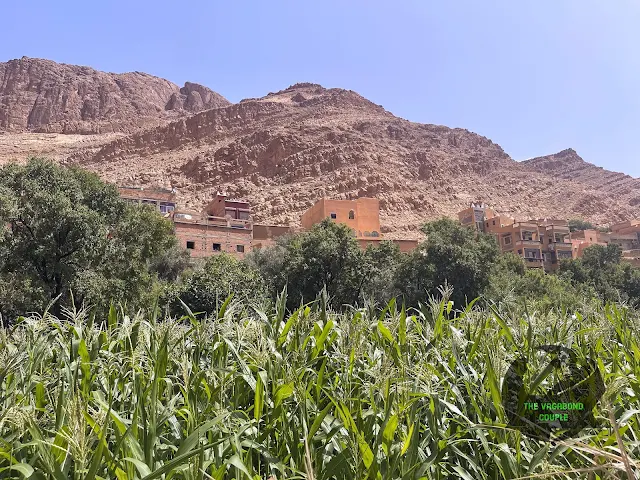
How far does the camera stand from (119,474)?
6.15 ft

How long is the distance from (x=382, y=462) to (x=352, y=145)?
77563 mm

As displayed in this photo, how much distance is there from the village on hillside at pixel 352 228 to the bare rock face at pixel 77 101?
207 ft

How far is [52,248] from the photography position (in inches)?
619

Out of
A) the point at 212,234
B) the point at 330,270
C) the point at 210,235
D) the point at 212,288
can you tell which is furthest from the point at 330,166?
the point at 212,288

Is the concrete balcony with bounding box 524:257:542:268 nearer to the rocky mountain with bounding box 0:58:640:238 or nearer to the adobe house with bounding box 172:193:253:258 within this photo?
the rocky mountain with bounding box 0:58:640:238

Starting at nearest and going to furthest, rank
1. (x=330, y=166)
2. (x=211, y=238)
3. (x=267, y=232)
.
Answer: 1. (x=211, y=238)
2. (x=267, y=232)
3. (x=330, y=166)

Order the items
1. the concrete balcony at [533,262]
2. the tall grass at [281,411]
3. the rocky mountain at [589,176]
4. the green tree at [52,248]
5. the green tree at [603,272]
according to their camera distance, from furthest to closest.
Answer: the rocky mountain at [589,176], the concrete balcony at [533,262], the green tree at [603,272], the green tree at [52,248], the tall grass at [281,411]

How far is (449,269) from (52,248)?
18823 millimetres

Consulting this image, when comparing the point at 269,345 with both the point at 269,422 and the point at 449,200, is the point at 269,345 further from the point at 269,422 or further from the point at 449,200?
the point at 449,200

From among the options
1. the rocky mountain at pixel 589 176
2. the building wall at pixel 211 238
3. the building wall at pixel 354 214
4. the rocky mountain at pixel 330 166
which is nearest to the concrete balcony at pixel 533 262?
the building wall at pixel 354 214

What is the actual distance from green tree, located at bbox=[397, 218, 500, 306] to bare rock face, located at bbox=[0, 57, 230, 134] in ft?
289

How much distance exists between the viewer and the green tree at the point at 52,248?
609 inches

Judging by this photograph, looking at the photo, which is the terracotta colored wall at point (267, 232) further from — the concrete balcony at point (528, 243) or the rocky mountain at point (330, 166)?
the concrete balcony at point (528, 243)

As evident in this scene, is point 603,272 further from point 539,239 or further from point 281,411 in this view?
point 281,411
